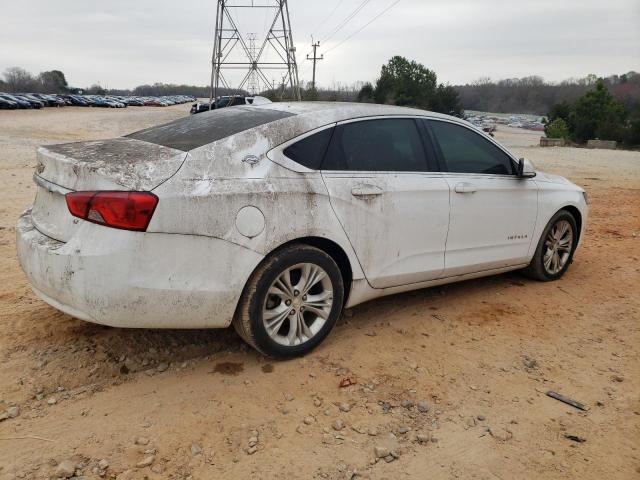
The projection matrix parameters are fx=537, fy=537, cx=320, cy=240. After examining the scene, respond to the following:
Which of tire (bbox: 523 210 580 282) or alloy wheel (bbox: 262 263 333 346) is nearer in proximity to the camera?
alloy wheel (bbox: 262 263 333 346)

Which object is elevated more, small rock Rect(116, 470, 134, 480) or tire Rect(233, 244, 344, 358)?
tire Rect(233, 244, 344, 358)

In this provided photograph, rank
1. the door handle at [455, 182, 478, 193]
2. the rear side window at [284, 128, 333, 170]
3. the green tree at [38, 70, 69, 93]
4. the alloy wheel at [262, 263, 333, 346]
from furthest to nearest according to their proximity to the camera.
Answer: the green tree at [38, 70, 69, 93], the door handle at [455, 182, 478, 193], the rear side window at [284, 128, 333, 170], the alloy wheel at [262, 263, 333, 346]

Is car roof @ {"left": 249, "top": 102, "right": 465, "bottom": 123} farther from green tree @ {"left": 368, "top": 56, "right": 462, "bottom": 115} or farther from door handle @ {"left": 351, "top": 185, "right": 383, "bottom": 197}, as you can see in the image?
green tree @ {"left": 368, "top": 56, "right": 462, "bottom": 115}

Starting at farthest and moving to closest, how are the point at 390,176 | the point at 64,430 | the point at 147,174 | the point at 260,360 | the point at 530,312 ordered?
1. the point at 530,312
2. the point at 390,176
3. the point at 260,360
4. the point at 147,174
5. the point at 64,430

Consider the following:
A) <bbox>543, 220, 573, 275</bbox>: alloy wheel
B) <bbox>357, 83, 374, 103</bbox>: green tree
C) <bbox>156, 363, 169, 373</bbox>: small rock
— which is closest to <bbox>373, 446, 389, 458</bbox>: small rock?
<bbox>156, 363, 169, 373</bbox>: small rock

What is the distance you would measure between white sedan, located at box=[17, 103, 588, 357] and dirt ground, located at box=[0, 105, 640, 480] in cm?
35

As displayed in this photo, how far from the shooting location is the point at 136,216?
2699mm

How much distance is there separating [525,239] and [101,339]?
3.51 m

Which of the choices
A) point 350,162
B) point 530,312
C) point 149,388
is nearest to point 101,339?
point 149,388

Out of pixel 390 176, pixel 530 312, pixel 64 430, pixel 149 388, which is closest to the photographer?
pixel 64 430

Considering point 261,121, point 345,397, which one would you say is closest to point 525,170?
point 261,121

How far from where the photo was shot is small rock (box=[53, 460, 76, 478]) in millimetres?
2332

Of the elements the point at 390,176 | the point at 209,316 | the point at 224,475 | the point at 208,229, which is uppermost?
the point at 390,176

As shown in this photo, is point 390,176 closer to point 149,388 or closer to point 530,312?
point 530,312
